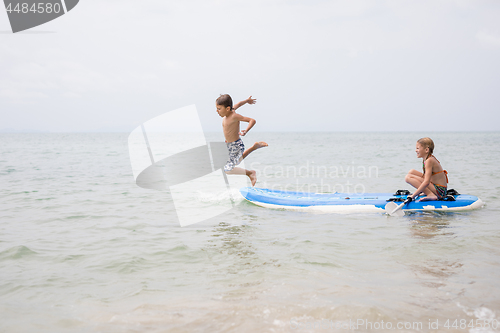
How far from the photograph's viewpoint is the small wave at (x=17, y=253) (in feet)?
15.3

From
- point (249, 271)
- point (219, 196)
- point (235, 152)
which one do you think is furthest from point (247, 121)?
point (249, 271)

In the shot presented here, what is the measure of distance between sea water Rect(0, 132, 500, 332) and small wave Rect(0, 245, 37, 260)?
0.02 metres

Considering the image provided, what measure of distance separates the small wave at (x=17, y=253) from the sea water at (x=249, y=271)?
0.02m

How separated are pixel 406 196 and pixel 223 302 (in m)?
5.12

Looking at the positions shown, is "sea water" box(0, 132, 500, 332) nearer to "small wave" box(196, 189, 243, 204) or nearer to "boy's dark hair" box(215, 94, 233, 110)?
"small wave" box(196, 189, 243, 204)

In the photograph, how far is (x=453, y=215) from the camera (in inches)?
266

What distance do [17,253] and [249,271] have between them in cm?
312

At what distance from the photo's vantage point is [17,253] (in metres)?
4.74

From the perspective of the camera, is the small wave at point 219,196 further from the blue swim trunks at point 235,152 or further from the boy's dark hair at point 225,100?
the boy's dark hair at point 225,100

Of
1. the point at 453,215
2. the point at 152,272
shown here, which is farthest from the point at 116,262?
the point at 453,215

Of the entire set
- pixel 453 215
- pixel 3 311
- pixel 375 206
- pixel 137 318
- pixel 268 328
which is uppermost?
pixel 3 311

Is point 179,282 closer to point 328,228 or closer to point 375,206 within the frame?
point 328,228

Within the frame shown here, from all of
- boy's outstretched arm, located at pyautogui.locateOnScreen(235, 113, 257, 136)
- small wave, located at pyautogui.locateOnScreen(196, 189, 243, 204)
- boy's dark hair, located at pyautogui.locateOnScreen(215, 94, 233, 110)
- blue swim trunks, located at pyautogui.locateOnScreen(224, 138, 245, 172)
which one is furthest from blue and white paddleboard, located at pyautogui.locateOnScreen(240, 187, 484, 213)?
boy's dark hair, located at pyautogui.locateOnScreen(215, 94, 233, 110)

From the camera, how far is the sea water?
9.70 ft
